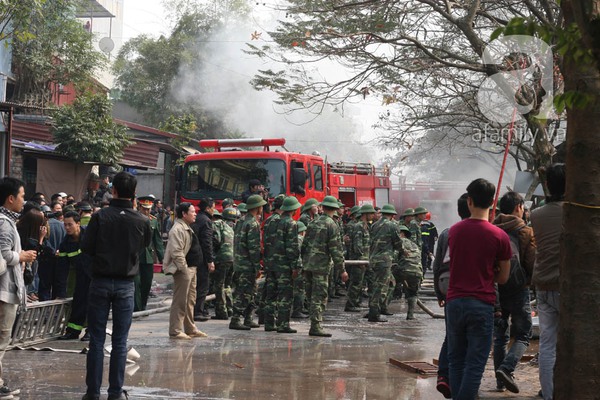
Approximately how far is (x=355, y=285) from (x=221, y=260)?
3234mm

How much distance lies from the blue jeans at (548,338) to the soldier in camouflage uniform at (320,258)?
5.28 meters

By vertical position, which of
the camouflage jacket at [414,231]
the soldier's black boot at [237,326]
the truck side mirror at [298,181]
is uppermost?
the truck side mirror at [298,181]

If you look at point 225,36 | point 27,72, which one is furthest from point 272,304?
point 225,36

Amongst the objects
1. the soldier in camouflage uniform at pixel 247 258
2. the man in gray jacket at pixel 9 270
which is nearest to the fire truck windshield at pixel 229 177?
the soldier in camouflage uniform at pixel 247 258

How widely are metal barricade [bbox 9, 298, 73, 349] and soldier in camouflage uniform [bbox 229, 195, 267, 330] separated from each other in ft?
8.33

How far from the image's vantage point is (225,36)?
152 feet

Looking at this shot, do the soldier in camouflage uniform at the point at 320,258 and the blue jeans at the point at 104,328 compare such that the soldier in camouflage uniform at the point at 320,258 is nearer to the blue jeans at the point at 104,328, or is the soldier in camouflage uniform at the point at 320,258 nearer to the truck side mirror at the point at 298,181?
the blue jeans at the point at 104,328

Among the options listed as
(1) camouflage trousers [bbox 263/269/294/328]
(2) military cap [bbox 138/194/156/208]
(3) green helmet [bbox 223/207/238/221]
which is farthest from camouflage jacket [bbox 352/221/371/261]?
(2) military cap [bbox 138/194/156/208]

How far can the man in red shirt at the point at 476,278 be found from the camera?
613 centimetres

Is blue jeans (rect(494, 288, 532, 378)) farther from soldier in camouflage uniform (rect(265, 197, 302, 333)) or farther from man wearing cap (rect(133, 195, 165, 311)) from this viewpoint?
man wearing cap (rect(133, 195, 165, 311))

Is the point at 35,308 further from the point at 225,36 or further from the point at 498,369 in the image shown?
the point at 225,36

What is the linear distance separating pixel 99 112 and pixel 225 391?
1813 cm

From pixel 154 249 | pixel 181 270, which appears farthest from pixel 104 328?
pixel 154 249

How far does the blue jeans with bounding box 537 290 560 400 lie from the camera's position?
259 inches
